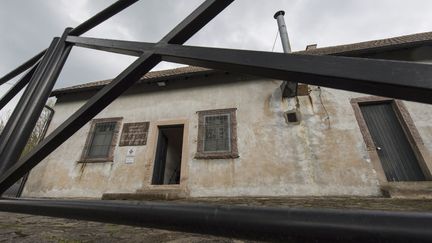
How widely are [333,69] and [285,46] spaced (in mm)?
6981

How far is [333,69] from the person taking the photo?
0.43 metres

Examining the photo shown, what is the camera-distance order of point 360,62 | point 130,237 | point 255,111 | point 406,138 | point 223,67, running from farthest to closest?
point 255,111, point 406,138, point 130,237, point 223,67, point 360,62

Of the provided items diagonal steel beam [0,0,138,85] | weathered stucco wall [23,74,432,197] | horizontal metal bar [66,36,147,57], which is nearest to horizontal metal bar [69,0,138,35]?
diagonal steel beam [0,0,138,85]

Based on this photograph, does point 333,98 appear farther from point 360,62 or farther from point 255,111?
point 360,62

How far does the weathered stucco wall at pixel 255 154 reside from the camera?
5266 mm

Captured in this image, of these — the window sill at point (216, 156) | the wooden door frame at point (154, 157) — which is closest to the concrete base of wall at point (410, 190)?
the window sill at point (216, 156)

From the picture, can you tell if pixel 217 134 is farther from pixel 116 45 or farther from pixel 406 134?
pixel 116 45

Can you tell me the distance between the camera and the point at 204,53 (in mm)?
633

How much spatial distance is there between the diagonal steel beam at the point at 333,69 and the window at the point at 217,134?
5.42 meters

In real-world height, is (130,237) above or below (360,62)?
below

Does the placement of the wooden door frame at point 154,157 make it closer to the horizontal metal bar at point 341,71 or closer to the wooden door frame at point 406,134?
the wooden door frame at point 406,134

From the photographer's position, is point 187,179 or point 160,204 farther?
point 187,179

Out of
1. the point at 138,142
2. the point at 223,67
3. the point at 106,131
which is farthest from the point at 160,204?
the point at 106,131

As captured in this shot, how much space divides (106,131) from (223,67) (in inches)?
301
